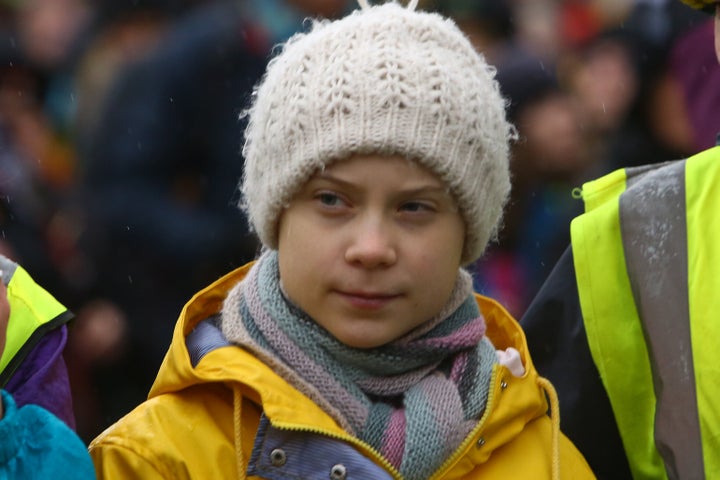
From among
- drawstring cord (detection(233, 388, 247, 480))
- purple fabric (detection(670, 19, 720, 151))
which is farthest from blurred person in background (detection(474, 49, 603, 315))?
drawstring cord (detection(233, 388, 247, 480))

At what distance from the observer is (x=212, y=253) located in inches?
193

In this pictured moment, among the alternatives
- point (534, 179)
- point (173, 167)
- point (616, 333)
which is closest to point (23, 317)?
point (616, 333)

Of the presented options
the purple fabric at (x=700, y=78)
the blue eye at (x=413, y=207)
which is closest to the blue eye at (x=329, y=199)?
the blue eye at (x=413, y=207)

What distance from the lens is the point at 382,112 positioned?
2826 millimetres

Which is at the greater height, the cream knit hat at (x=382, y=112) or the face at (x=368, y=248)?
the cream knit hat at (x=382, y=112)

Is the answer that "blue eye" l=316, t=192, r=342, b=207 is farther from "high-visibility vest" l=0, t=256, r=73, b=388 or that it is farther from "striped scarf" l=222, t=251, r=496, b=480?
"high-visibility vest" l=0, t=256, r=73, b=388

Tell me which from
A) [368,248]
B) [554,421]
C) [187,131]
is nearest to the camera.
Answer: [368,248]

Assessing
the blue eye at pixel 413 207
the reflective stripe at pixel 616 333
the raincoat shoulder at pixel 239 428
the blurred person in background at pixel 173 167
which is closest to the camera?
the raincoat shoulder at pixel 239 428

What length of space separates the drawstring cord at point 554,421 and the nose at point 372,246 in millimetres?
462

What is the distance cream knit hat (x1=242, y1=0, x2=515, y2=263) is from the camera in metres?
2.82

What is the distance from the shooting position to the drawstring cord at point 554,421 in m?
2.94

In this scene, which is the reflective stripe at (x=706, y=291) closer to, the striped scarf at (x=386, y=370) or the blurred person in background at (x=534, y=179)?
the striped scarf at (x=386, y=370)

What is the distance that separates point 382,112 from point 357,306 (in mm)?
351

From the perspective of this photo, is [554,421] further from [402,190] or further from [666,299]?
[402,190]
